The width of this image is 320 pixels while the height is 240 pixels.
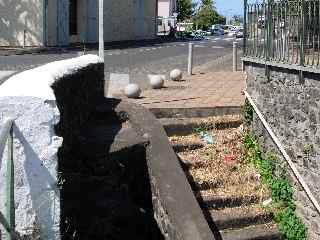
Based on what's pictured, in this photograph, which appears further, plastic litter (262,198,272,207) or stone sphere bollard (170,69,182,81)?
stone sphere bollard (170,69,182,81)

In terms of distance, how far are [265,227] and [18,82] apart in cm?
440

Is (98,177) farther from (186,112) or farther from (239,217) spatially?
(186,112)

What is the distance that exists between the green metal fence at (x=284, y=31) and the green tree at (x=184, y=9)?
7483cm

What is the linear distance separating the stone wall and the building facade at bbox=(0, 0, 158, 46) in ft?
77.0

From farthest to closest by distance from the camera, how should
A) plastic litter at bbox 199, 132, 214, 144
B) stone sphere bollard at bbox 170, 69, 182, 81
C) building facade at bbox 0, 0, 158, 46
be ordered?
building facade at bbox 0, 0, 158, 46 → stone sphere bollard at bbox 170, 69, 182, 81 → plastic litter at bbox 199, 132, 214, 144

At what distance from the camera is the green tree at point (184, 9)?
8506 centimetres

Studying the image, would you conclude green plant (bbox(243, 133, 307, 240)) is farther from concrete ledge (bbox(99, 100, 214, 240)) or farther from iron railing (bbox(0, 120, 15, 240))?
iron railing (bbox(0, 120, 15, 240))

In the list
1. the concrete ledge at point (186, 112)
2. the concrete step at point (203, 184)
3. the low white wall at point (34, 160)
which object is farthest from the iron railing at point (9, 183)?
the concrete ledge at point (186, 112)

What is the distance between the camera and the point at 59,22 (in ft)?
111

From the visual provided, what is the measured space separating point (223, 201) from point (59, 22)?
27022 millimetres

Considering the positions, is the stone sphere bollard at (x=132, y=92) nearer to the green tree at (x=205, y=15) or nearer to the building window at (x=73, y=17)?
the building window at (x=73, y=17)

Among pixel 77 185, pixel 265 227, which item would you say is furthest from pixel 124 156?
pixel 265 227

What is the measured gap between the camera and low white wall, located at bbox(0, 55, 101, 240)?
4520 millimetres

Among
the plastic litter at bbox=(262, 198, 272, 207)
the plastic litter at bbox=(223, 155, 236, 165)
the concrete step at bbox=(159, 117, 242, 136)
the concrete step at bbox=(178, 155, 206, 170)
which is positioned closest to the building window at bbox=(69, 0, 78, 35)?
the concrete step at bbox=(159, 117, 242, 136)
